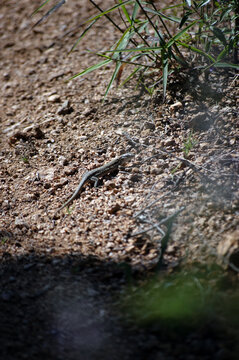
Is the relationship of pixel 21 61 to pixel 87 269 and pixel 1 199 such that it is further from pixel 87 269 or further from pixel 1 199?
pixel 87 269

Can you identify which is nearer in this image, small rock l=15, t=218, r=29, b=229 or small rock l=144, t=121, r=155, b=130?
small rock l=15, t=218, r=29, b=229

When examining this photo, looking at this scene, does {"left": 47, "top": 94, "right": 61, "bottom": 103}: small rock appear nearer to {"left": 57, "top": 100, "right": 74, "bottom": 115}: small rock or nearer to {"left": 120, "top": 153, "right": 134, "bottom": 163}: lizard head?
{"left": 57, "top": 100, "right": 74, "bottom": 115}: small rock

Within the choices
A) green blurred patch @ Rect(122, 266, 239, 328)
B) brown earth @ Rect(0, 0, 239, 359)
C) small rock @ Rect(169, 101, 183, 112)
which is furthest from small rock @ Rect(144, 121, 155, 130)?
green blurred patch @ Rect(122, 266, 239, 328)

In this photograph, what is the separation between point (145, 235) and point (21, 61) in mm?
3130

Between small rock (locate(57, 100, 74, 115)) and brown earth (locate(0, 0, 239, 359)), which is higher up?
small rock (locate(57, 100, 74, 115))

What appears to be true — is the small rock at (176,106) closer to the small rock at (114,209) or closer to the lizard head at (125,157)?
the lizard head at (125,157)

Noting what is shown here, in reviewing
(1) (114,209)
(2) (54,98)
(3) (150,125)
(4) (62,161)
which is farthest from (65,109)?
(1) (114,209)

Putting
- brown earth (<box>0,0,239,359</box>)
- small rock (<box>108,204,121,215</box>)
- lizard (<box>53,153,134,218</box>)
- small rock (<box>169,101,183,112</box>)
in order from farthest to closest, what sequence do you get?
1. small rock (<box>169,101,183,112</box>)
2. lizard (<box>53,153,134,218</box>)
3. small rock (<box>108,204,121,215</box>)
4. brown earth (<box>0,0,239,359</box>)

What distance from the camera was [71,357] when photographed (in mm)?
1534

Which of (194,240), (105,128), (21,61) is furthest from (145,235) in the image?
(21,61)

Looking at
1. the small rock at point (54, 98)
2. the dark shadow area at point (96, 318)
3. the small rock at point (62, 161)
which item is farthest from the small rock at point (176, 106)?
the dark shadow area at point (96, 318)

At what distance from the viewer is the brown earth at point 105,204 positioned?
5.34 feet

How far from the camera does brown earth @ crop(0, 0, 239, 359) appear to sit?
1.63 metres

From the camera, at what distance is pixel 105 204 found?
2471 mm
